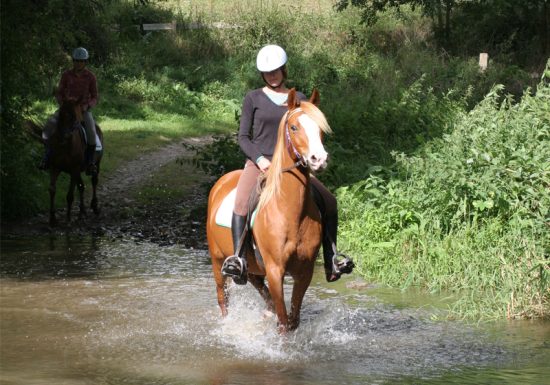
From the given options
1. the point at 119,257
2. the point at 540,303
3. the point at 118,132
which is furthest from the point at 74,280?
the point at 118,132

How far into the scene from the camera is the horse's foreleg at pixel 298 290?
27.0ft

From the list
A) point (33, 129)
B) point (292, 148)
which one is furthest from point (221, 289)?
point (33, 129)

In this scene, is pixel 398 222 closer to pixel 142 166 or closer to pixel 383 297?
pixel 383 297

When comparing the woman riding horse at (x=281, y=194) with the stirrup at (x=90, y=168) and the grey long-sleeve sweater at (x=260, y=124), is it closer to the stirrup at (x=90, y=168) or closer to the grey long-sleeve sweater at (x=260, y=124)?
the grey long-sleeve sweater at (x=260, y=124)

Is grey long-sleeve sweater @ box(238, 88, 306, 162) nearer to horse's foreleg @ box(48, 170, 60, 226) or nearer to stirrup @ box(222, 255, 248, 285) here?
stirrup @ box(222, 255, 248, 285)

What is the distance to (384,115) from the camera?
15.9 meters

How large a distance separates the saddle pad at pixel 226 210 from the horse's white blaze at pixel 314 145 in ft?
5.06

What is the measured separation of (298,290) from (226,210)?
1168 millimetres

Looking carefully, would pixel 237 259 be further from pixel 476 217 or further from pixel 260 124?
pixel 476 217

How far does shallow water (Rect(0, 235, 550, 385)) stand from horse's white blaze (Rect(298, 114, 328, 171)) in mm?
1652

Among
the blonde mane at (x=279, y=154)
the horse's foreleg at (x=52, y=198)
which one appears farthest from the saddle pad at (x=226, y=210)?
the horse's foreleg at (x=52, y=198)

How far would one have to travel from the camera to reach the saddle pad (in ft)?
29.3

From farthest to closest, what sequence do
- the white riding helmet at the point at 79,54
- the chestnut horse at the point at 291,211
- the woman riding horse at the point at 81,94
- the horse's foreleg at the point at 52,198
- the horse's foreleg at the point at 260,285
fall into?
the white riding helmet at the point at 79,54
the woman riding horse at the point at 81,94
the horse's foreleg at the point at 52,198
the horse's foreleg at the point at 260,285
the chestnut horse at the point at 291,211

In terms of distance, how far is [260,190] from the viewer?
8391 millimetres
